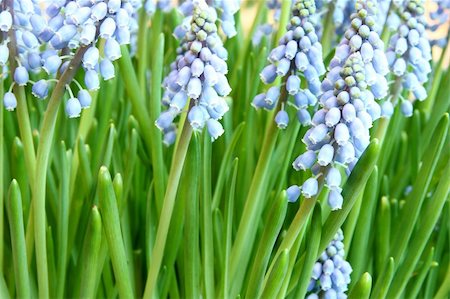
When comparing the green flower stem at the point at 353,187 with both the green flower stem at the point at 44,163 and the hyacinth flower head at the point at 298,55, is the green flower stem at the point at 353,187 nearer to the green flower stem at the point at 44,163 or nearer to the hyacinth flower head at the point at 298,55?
the hyacinth flower head at the point at 298,55

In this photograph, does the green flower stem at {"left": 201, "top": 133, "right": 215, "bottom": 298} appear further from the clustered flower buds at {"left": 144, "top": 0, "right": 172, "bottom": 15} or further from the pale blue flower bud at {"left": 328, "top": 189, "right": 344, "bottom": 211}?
the clustered flower buds at {"left": 144, "top": 0, "right": 172, "bottom": 15}

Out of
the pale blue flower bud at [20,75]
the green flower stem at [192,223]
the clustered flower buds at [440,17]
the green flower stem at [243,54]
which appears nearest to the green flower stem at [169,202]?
the green flower stem at [192,223]

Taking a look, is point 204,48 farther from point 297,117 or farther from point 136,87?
→ point 136,87

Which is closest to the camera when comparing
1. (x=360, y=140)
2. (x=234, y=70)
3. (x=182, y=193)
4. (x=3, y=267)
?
(x=360, y=140)

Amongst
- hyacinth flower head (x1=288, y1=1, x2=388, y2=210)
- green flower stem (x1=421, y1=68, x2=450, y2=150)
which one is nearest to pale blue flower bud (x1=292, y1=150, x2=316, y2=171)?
hyacinth flower head (x1=288, y1=1, x2=388, y2=210)

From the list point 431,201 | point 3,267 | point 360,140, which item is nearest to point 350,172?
point 360,140

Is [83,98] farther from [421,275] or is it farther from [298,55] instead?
[421,275]
